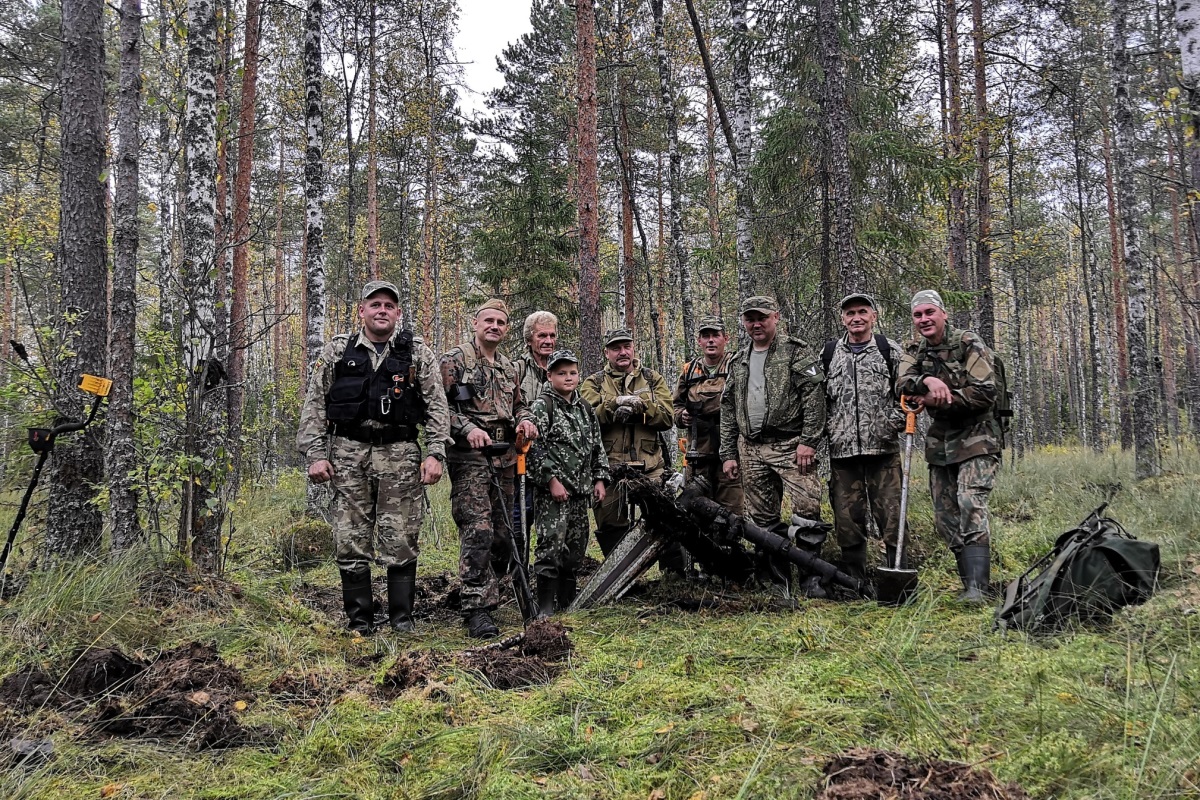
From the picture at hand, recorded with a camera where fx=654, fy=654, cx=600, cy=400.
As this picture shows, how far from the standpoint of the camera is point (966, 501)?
4969 millimetres

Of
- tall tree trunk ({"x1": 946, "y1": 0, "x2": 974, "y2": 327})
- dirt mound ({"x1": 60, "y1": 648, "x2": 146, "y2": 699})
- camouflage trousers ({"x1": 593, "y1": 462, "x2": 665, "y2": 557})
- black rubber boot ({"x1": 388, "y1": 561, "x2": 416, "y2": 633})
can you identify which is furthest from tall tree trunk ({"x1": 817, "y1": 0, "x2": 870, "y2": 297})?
dirt mound ({"x1": 60, "y1": 648, "x2": 146, "y2": 699})

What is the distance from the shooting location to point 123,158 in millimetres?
5371

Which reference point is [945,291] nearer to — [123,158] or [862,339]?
[862,339]

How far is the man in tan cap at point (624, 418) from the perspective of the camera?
6043 millimetres

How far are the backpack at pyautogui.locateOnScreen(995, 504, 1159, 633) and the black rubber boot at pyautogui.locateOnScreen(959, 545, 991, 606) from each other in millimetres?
920

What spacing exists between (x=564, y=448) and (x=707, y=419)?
70.1 inches

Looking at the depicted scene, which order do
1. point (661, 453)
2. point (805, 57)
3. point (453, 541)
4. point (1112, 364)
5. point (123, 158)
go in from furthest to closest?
1. point (1112, 364)
2. point (805, 57)
3. point (453, 541)
4. point (661, 453)
5. point (123, 158)

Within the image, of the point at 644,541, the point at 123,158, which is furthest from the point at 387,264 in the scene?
the point at 644,541

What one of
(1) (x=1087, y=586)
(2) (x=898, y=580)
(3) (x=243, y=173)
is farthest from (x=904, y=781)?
(3) (x=243, y=173)

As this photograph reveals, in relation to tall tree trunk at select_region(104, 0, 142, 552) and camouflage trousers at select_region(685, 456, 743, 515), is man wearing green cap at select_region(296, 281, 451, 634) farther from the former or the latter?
camouflage trousers at select_region(685, 456, 743, 515)

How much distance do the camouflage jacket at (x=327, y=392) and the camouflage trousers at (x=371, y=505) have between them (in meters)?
0.15

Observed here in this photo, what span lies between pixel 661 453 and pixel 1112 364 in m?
23.4

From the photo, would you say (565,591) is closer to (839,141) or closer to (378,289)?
(378,289)

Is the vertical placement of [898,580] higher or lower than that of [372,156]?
lower
